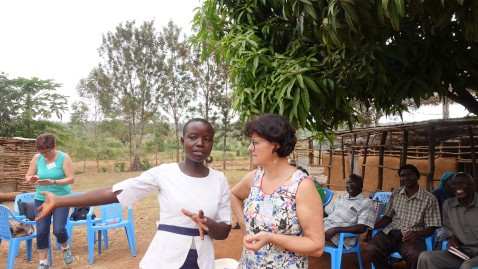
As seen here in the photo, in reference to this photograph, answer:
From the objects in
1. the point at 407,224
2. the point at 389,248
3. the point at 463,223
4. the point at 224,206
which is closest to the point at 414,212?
the point at 407,224

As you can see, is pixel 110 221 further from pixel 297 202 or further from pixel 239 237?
pixel 297 202

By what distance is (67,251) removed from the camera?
16.9ft

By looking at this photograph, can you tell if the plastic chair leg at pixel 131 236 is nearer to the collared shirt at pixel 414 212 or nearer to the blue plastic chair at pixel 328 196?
the blue plastic chair at pixel 328 196

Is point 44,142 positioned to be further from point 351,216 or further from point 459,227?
point 459,227

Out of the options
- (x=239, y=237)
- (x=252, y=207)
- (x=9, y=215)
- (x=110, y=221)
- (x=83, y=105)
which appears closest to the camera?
(x=252, y=207)

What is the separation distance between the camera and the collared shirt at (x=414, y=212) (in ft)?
13.0

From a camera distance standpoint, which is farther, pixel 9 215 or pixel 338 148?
pixel 338 148

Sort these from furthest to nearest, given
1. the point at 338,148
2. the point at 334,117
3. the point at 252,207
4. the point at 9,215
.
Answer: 1. the point at 338,148
2. the point at 9,215
3. the point at 334,117
4. the point at 252,207

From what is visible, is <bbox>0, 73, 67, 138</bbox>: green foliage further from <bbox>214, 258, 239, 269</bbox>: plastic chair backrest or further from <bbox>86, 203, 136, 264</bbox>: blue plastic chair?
<bbox>214, 258, 239, 269</bbox>: plastic chair backrest

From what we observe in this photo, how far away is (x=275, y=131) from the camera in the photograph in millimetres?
1835

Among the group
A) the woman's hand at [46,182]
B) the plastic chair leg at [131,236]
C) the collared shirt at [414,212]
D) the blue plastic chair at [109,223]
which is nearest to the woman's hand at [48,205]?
the woman's hand at [46,182]

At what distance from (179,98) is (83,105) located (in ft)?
31.4

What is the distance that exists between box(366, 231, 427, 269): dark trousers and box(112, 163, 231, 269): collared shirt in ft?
8.39

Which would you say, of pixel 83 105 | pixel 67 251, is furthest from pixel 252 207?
pixel 83 105
